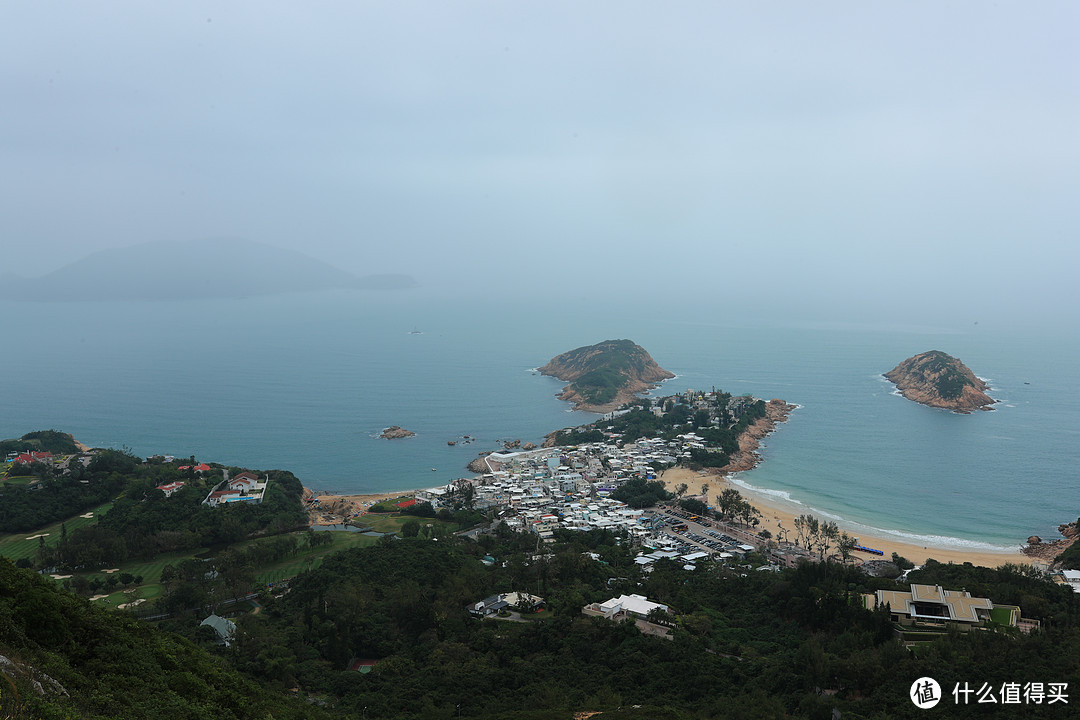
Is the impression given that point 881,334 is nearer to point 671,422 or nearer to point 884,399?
point 884,399

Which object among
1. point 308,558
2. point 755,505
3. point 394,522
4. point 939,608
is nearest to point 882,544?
point 755,505

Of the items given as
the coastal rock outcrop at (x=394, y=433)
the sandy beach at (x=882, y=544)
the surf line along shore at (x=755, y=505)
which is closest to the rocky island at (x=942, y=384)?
the surf line along shore at (x=755, y=505)

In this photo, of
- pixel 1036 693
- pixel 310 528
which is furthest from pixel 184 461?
pixel 1036 693

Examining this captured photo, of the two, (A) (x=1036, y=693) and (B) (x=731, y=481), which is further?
(B) (x=731, y=481)

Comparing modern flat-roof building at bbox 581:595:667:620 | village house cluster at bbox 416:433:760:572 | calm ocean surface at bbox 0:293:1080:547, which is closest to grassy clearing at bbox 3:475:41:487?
calm ocean surface at bbox 0:293:1080:547

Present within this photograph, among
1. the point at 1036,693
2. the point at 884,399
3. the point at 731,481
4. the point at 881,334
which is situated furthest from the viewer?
the point at 881,334

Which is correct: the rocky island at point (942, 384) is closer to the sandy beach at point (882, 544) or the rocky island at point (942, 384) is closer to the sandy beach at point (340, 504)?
the sandy beach at point (882, 544)

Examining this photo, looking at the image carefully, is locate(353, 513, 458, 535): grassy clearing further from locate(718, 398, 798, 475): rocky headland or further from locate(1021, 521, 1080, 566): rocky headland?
locate(1021, 521, 1080, 566): rocky headland
